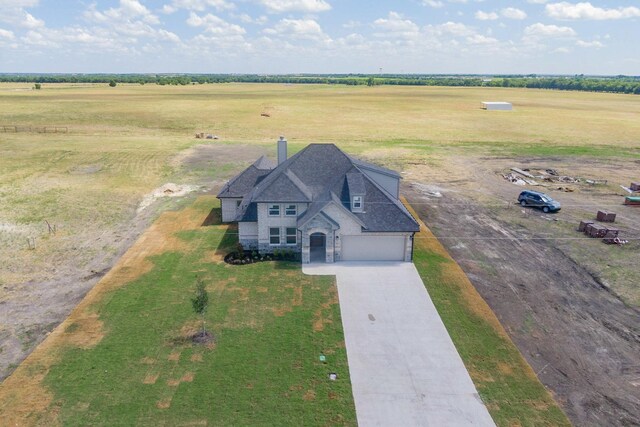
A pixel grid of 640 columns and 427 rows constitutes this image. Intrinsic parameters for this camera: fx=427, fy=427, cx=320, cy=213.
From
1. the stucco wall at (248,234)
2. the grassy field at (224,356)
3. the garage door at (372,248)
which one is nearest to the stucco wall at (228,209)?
the stucco wall at (248,234)

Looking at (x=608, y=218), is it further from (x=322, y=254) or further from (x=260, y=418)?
(x=260, y=418)

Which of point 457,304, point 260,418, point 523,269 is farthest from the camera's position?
point 523,269

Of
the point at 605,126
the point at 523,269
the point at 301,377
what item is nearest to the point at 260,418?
the point at 301,377

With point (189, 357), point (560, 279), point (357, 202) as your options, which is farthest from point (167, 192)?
point (560, 279)

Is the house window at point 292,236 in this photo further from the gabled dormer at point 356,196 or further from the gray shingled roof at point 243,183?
the gray shingled roof at point 243,183

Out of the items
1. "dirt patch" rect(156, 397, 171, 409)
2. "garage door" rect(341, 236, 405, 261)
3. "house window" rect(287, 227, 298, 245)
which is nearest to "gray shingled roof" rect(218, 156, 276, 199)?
"house window" rect(287, 227, 298, 245)

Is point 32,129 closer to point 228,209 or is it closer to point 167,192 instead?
point 167,192

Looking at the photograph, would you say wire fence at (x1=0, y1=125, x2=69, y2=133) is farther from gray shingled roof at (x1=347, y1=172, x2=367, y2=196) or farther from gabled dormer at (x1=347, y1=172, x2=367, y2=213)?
gabled dormer at (x1=347, y1=172, x2=367, y2=213)
